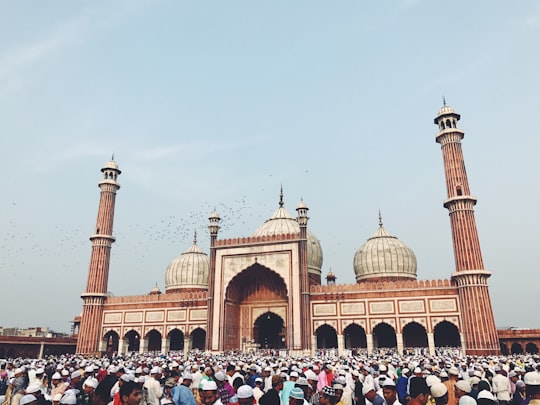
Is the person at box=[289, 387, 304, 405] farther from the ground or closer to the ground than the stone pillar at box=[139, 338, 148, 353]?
closer to the ground

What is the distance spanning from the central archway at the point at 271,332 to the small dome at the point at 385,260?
6625 millimetres

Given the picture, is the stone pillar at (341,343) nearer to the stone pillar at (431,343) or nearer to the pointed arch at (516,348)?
the stone pillar at (431,343)

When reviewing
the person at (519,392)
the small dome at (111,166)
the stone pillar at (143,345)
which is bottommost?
the person at (519,392)

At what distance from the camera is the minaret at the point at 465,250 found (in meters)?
21.9

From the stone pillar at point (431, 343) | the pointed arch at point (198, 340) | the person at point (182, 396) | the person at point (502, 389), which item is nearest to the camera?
the person at point (182, 396)

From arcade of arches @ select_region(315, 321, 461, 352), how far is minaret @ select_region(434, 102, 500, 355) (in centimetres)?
225

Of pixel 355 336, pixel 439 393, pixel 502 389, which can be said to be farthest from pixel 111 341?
pixel 439 393

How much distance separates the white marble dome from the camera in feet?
104

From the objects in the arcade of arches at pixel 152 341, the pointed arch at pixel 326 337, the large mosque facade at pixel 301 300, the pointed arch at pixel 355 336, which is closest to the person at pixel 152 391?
the large mosque facade at pixel 301 300

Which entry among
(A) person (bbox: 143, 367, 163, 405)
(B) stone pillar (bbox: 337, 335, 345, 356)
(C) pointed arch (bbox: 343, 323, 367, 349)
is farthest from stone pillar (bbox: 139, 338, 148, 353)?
(A) person (bbox: 143, 367, 163, 405)

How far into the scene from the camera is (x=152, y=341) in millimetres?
32219

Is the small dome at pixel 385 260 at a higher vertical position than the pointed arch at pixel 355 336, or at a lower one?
higher

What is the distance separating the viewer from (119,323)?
99.0ft

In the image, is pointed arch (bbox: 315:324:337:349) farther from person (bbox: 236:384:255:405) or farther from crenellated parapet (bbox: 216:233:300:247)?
person (bbox: 236:384:255:405)
